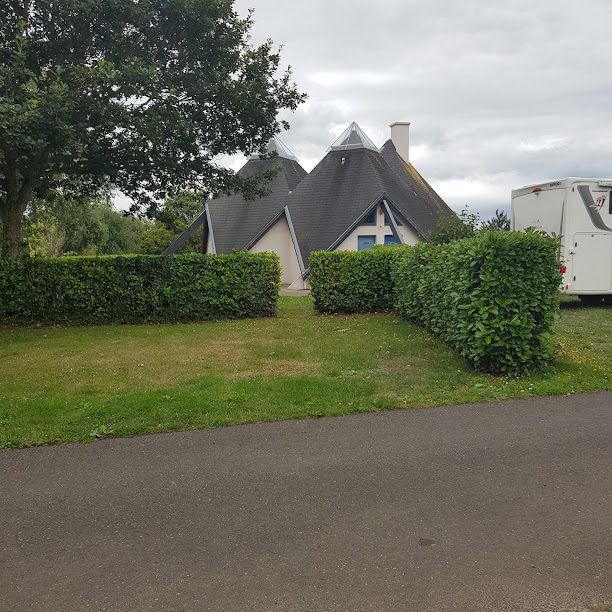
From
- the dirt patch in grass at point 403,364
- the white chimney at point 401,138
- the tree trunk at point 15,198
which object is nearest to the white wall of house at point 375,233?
the white chimney at point 401,138

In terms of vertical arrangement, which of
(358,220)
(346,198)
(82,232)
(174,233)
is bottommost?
(358,220)

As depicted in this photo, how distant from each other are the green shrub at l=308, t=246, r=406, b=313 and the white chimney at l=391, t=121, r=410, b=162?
971 inches

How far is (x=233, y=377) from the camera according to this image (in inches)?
316

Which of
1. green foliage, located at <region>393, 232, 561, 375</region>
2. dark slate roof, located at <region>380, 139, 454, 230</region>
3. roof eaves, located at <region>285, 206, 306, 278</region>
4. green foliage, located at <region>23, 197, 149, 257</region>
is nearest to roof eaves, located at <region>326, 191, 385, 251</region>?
roof eaves, located at <region>285, 206, 306, 278</region>

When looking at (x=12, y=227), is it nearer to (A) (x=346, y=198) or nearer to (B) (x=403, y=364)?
(B) (x=403, y=364)

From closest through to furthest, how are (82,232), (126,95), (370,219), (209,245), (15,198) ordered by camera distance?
(126,95)
(15,198)
(370,219)
(209,245)
(82,232)

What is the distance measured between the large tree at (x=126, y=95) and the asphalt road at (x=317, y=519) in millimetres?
8349

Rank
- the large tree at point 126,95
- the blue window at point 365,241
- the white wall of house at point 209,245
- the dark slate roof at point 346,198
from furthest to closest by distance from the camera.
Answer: the white wall of house at point 209,245 < the dark slate roof at point 346,198 < the blue window at point 365,241 < the large tree at point 126,95

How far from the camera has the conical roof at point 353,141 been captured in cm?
3219

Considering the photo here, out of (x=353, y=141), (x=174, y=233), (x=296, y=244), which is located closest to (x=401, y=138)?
(x=353, y=141)

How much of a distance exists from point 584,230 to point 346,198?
637 inches

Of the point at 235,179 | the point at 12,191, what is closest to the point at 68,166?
the point at 12,191

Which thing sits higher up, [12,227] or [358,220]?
[358,220]

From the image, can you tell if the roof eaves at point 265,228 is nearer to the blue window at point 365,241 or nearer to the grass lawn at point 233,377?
the blue window at point 365,241
